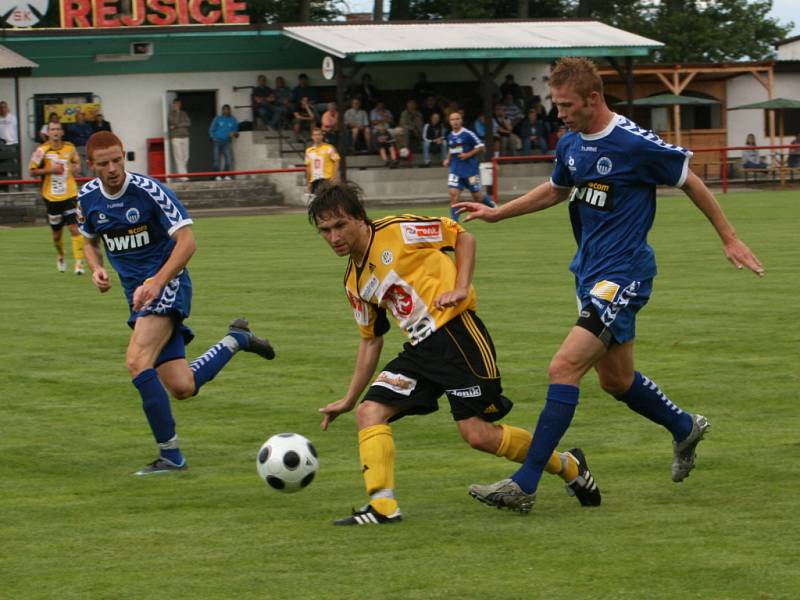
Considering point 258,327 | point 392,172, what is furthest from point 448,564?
point 392,172

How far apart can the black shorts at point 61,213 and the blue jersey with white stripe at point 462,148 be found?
26.1ft

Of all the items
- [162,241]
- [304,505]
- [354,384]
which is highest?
[162,241]

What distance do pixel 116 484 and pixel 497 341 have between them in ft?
16.8

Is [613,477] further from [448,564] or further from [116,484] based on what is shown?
[116,484]

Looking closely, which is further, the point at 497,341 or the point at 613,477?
the point at 497,341

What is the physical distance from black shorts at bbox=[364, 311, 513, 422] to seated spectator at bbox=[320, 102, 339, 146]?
2877cm

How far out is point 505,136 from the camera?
39.2 m

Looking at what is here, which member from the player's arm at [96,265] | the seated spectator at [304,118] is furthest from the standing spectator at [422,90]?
the player's arm at [96,265]

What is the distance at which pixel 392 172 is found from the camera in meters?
36.0

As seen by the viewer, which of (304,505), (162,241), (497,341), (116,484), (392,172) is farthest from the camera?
(392,172)

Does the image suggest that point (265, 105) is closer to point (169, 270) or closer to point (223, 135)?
point (223, 135)

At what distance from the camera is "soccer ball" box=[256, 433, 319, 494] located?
652 cm

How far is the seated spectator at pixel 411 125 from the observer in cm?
3759

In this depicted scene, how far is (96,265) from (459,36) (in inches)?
1250
